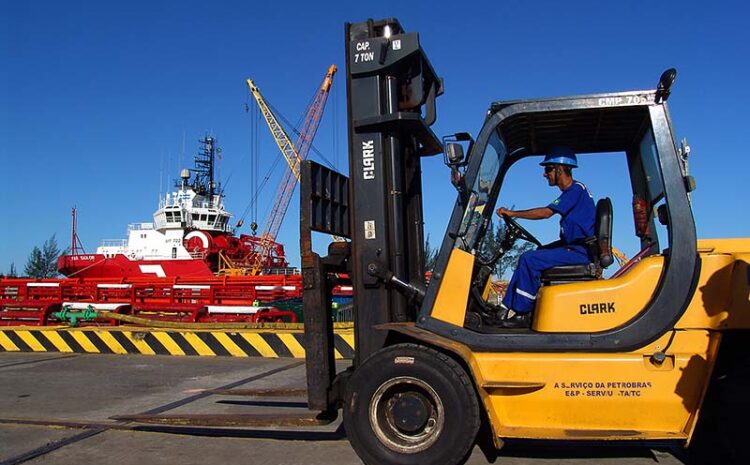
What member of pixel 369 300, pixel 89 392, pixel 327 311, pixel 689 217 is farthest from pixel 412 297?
pixel 89 392

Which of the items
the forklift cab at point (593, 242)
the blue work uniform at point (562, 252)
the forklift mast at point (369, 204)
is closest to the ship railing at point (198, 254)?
the forklift mast at point (369, 204)

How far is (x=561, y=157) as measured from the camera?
5.14 metres

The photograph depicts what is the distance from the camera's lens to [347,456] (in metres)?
5.08

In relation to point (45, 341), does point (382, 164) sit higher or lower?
higher

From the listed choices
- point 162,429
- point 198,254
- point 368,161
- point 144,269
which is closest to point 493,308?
point 368,161

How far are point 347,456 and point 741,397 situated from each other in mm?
2935

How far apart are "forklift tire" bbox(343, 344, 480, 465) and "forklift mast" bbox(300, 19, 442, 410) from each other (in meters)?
0.57

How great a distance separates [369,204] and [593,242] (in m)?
1.82

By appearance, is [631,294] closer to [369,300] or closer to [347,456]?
[369,300]

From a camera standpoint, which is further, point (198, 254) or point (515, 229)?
point (198, 254)

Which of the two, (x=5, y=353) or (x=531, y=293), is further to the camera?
(x=5, y=353)

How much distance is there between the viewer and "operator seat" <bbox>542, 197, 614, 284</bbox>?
4680 mm

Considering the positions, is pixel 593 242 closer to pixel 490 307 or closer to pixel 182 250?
pixel 490 307

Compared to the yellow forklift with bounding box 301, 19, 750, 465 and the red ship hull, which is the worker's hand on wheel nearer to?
the yellow forklift with bounding box 301, 19, 750, 465
